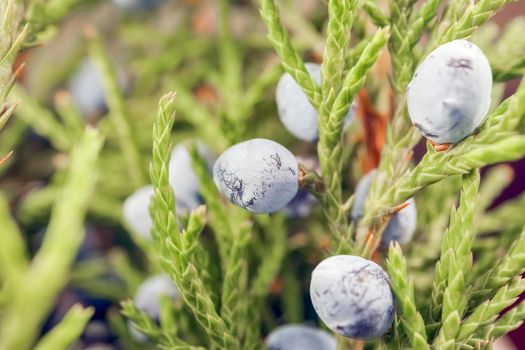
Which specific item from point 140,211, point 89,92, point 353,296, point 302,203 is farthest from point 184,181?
point 89,92

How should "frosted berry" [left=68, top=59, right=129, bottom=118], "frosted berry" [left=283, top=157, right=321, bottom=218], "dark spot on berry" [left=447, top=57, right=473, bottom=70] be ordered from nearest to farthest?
"dark spot on berry" [left=447, top=57, right=473, bottom=70] < "frosted berry" [left=283, top=157, right=321, bottom=218] < "frosted berry" [left=68, top=59, right=129, bottom=118]

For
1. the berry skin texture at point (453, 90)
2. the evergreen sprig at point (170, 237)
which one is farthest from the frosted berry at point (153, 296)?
the berry skin texture at point (453, 90)

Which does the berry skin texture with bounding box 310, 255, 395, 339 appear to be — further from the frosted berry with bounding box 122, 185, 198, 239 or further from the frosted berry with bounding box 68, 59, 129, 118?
the frosted berry with bounding box 68, 59, 129, 118

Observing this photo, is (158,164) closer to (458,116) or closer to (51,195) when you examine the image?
(458,116)

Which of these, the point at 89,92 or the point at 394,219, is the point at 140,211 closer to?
the point at 394,219

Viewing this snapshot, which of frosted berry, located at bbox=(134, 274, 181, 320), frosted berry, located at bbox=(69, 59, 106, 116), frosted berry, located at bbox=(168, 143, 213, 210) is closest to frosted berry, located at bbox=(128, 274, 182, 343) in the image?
frosted berry, located at bbox=(134, 274, 181, 320)

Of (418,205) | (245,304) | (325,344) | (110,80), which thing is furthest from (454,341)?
(110,80)
